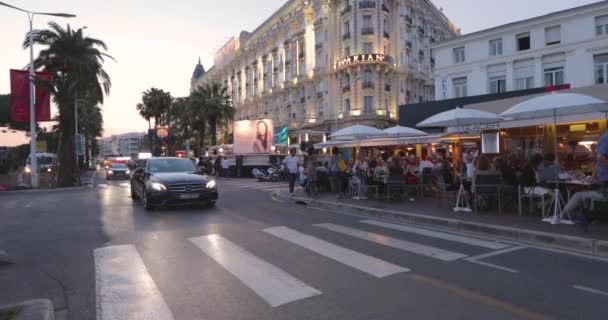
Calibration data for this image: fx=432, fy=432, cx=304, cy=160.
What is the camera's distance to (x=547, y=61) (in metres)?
30.2

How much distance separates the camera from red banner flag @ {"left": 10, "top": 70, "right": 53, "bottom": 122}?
2491cm

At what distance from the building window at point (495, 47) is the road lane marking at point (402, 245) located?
28440 millimetres

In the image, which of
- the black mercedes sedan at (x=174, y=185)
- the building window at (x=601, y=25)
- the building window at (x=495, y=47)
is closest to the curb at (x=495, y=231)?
the black mercedes sedan at (x=174, y=185)

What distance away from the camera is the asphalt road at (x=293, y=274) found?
4.51 meters

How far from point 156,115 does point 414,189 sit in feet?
199

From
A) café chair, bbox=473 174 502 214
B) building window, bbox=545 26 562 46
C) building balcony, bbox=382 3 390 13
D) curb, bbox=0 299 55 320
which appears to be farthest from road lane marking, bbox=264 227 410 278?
building balcony, bbox=382 3 390 13

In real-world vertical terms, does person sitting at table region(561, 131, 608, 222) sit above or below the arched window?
below

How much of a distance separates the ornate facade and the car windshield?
3333cm

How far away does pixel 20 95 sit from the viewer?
2567cm

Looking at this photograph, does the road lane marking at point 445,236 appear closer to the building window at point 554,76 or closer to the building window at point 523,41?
the building window at point 554,76

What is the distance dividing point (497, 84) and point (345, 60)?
704 inches

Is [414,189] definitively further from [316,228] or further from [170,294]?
[170,294]

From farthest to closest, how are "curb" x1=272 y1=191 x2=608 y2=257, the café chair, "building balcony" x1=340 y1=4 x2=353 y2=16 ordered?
"building balcony" x1=340 y1=4 x2=353 y2=16 < the café chair < "curb" x1=272 y1=191 x2=608 y2=257

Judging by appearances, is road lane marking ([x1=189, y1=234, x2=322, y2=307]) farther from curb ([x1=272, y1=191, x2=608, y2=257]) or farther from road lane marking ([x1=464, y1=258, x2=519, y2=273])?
curb ([x1=272, y1=191, x2=608, y2=257])
